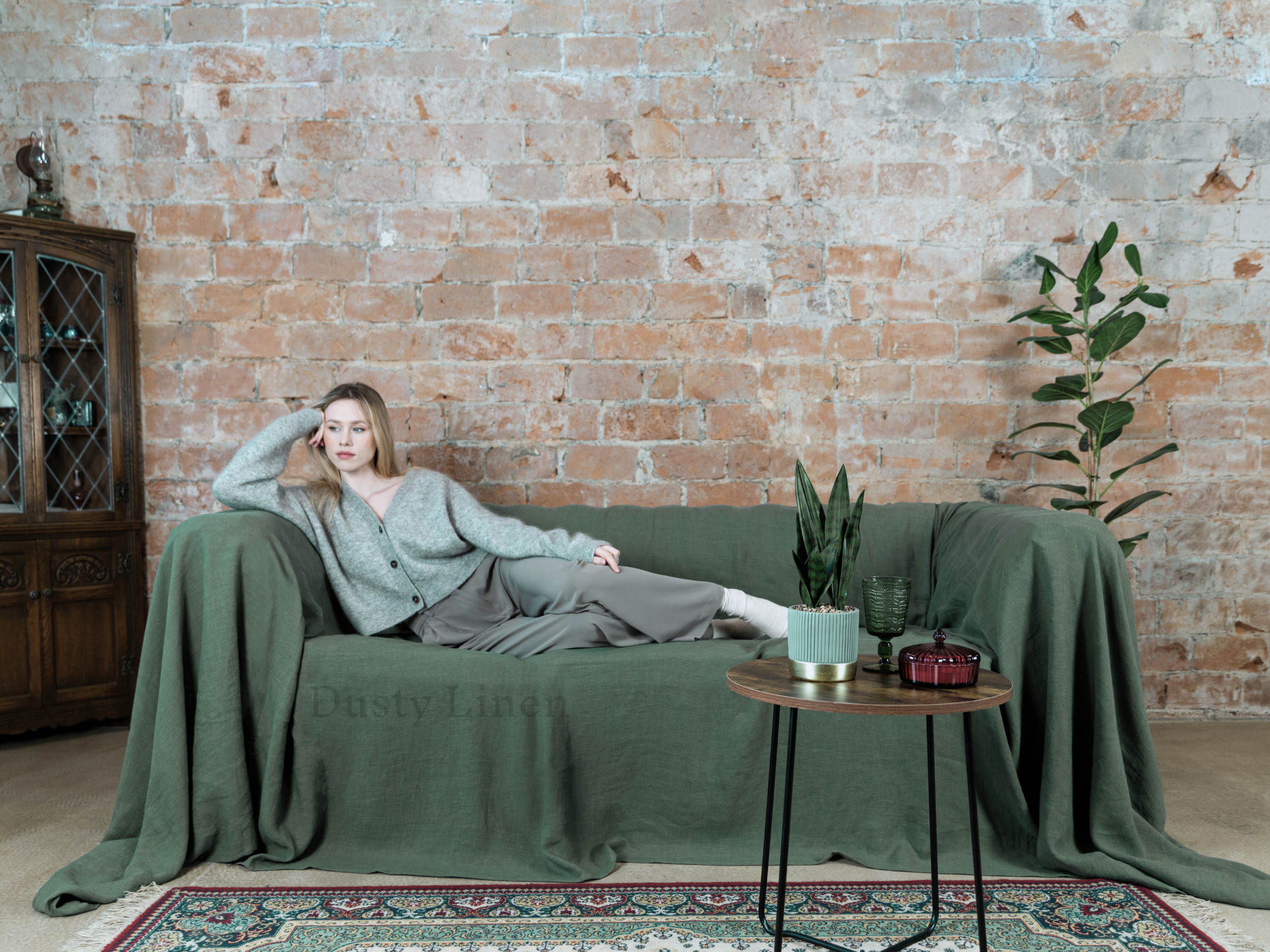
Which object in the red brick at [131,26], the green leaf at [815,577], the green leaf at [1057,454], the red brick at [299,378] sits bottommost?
the green leaf at [815,577]

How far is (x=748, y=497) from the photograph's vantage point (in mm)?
3346

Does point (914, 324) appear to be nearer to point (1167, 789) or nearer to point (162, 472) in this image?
point (1167, 789)

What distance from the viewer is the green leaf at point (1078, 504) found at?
9.97 feet

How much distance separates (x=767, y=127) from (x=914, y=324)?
35.9 inches

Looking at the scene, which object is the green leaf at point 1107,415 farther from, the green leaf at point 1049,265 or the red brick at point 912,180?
the red brick at point 912,180

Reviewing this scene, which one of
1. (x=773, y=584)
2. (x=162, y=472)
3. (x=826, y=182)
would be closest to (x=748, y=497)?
(x=773, y=584)

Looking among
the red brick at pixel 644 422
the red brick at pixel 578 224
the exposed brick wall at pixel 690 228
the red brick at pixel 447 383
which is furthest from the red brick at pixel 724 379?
the red brick at pixel 447 383

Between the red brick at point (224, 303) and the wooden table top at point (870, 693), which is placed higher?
the red brick at point (224, 303)

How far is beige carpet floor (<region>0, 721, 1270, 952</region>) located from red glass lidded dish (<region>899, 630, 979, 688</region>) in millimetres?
731

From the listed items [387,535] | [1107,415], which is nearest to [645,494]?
[387,535]

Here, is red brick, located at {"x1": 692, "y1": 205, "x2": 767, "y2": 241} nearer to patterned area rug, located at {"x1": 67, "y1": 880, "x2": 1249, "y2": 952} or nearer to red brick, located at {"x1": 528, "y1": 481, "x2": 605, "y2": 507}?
red brick, located at {"x1": 528, "y1": 481, "x2": 605, "y2": 507}

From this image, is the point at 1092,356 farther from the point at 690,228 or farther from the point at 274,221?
the point at 274,221

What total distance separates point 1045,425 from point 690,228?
4.77 feet

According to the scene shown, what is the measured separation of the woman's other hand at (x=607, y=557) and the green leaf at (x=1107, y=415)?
1714 mm
